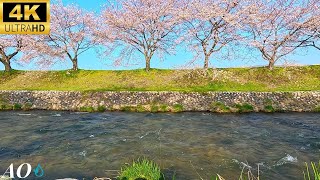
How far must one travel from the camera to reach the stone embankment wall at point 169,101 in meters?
24.2

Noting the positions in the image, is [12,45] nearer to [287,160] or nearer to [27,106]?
[27,106]

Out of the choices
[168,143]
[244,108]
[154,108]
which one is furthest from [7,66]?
[168,143]

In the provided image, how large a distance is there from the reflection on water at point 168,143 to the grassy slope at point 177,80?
811 centimetres

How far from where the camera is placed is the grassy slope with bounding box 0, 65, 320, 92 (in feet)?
97.6

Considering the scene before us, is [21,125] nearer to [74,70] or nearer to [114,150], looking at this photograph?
[114,150]

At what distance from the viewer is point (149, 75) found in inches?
1335

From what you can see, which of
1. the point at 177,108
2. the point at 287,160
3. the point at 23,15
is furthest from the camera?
the point at 177,108

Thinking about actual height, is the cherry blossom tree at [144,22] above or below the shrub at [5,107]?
above

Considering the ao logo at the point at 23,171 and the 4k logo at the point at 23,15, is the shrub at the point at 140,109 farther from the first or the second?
the ao logo at the point at 23,171

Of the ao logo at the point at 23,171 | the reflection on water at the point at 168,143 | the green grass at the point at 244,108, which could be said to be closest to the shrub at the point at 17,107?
the reflection on water at the point at 168,143

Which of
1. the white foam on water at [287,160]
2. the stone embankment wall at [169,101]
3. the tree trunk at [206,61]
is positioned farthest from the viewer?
the tree trunk at [206,61]

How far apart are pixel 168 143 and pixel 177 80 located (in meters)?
18.8

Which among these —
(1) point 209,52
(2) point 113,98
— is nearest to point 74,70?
(2) point 113,98

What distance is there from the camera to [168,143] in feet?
45.1
